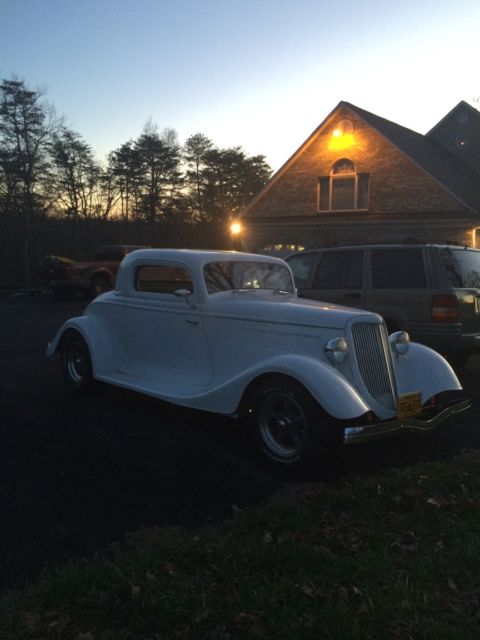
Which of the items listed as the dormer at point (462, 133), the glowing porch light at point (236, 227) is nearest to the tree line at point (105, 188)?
the glowing porch light at point (236, 227)

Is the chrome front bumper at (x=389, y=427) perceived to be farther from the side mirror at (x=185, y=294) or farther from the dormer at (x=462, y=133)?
the dormer at (x=462, y=133)

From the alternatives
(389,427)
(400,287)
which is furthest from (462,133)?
(389,427)

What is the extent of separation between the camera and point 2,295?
73.0 ft

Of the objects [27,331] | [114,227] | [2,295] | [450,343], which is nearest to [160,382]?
[450,343]

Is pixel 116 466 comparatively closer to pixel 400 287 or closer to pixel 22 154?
pixel 400 287

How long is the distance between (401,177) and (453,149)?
31.3 feet

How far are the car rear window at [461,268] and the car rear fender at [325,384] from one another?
357cm

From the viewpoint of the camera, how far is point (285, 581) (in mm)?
2799

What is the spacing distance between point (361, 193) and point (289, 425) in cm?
2151

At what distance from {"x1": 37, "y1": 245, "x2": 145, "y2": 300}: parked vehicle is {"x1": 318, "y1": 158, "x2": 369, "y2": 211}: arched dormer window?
9.93 m

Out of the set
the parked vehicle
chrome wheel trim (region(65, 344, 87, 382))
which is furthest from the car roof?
the parked vehicle

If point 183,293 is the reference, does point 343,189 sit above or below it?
above

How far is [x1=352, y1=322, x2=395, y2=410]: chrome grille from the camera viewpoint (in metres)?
4.57

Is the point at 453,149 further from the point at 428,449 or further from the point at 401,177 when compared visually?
the point at 428,449
